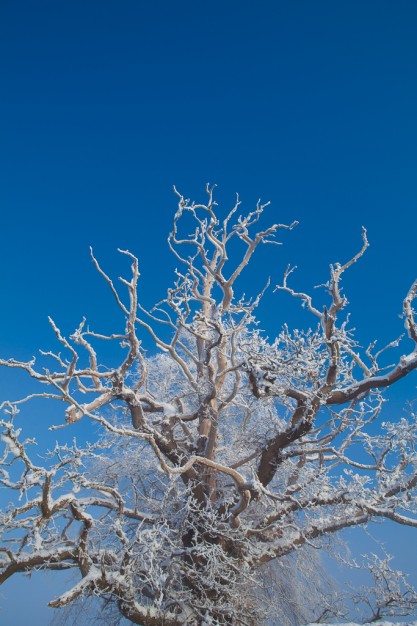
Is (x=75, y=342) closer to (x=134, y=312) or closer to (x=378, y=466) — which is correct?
(x=134, y=312)

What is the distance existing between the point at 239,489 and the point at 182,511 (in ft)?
5.08

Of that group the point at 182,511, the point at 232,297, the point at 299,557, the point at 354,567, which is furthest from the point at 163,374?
the point at 354,567

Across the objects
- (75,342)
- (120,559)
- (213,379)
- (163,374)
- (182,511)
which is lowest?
(120,559)

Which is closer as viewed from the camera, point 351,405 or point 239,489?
point 239,489

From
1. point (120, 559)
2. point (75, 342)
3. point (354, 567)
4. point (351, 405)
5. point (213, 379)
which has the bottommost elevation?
point (354, 567)

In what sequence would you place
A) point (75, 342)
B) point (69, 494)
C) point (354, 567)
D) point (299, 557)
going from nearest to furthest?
point (69, 494), point (75, 342), point (354, 567), point (299, 557)

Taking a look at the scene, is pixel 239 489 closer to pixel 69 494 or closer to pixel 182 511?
pixel 182 511

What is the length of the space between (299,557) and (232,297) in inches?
252

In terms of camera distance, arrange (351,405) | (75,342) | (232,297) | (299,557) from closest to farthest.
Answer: (75,342), (351,405), (299,557), (232,297)

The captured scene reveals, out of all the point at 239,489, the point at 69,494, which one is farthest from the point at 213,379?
the point at 69,494

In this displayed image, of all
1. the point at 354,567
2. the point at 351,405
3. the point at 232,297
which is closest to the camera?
the point at 354,567

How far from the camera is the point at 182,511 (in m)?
9.09

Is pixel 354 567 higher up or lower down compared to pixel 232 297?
lower down

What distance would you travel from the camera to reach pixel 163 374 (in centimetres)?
1362
